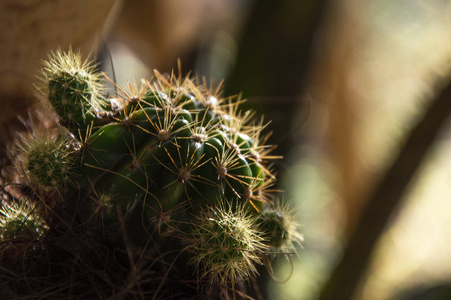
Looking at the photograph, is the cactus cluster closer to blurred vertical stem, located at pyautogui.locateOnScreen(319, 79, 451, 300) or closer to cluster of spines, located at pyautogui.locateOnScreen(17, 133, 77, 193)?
cluster of spines, located at pyautogui.locateOnScreen(17, 133, 77, 193)

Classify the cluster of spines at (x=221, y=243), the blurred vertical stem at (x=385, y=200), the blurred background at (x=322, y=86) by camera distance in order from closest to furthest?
1. the cluster of spines at (x=221, y=243)
2. the blurred background at (x=322, y=86)
3. the blurred vertical stem at (x=385, y=200)

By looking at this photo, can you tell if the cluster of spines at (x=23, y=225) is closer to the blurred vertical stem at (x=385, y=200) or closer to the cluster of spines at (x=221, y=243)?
the cluster of spines at (x=221, y=243)

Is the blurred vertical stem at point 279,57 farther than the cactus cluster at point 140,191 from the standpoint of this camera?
Yes

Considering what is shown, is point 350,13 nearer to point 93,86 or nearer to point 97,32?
point 97,32

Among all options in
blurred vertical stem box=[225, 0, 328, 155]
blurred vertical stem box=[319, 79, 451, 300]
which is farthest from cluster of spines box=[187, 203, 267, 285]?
blurred vertical stem box=[319, 79, 451, 300]

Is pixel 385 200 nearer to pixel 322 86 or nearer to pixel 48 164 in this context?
pixel 322 86

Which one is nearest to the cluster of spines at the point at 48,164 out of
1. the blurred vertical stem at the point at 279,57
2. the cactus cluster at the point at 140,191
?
the cactus cluster at the point at 140,191
